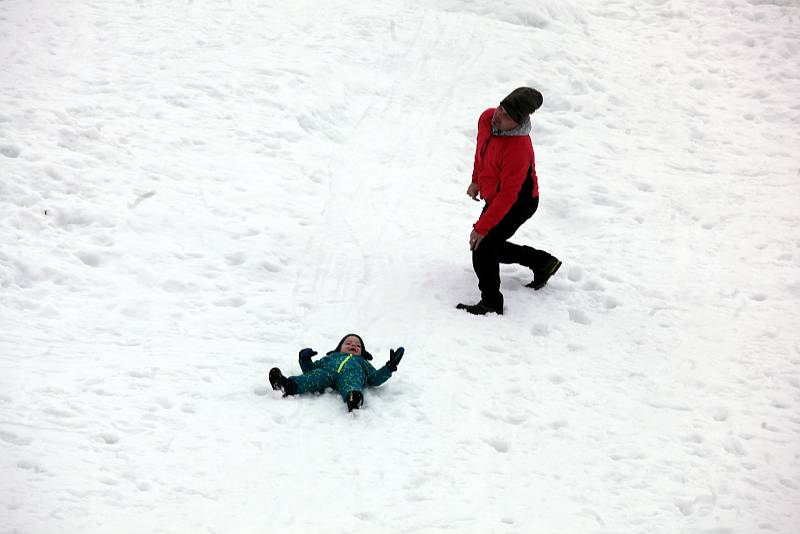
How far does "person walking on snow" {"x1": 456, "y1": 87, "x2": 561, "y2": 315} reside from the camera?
6.51 metres

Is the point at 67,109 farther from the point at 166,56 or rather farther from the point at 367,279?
the point at 367,279

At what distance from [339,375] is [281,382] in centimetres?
43

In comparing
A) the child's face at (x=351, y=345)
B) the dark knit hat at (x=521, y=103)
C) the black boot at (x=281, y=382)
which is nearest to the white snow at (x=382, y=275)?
the black boot at (x=281, y=382)

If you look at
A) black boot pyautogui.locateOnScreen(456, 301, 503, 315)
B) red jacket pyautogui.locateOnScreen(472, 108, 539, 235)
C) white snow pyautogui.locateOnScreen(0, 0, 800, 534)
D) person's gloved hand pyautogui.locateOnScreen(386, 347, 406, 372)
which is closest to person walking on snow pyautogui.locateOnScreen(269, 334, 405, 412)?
person's gloved hand pyautogui.locateOnScreen(386, 347, 406, 372)

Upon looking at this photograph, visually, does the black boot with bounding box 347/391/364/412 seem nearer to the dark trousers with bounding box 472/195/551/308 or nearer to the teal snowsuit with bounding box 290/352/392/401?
the teal snowsuit with bounding box 290/352/392/401

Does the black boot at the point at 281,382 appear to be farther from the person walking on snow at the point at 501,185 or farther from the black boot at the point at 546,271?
the black boot at the point at 546,271

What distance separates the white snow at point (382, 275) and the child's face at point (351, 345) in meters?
0.37

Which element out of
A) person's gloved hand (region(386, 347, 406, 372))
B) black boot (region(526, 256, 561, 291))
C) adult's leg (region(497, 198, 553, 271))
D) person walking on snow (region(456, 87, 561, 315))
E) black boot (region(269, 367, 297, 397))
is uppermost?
person walking on snow (region(456, 87, 561, 315))

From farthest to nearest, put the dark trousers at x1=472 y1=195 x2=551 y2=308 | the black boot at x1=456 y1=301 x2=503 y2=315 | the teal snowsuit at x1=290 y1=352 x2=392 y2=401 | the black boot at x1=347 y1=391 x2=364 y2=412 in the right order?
the black boot at x1=456 y1=301 x2=503 y2=315, the dark trousers at x1=472 y1=195 x2=551 y2=308, the teal snowsuit at x1=290 y1=352 x2=392 y2=401, the black boot at x1=347 y1=391 x2=364 y2=412

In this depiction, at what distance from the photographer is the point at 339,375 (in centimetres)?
588

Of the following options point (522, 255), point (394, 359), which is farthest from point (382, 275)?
point (394, 359)

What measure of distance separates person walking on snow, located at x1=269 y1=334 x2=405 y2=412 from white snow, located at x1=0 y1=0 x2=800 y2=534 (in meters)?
0.14

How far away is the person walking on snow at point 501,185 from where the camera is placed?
651 centimetres

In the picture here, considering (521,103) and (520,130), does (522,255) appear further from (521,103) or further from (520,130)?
(521,103)
